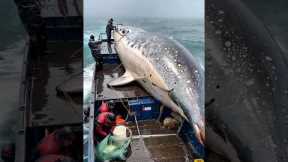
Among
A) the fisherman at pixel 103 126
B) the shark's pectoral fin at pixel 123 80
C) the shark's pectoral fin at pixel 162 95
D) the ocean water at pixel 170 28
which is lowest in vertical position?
the fisherman at pixel 103 126

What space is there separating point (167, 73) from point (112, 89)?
173 cm

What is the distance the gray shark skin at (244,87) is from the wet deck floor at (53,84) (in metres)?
3.94

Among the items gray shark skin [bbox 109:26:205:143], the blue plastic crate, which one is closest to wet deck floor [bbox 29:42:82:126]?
gray shark skin [bbox 109:26:205:143]

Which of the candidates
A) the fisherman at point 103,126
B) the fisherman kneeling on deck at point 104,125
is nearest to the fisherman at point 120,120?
the fisherman kneeling on deck at point 104,125

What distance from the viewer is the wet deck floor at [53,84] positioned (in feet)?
22.0

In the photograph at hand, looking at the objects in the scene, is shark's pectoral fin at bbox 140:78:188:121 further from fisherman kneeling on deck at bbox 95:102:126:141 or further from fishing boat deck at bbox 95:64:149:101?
fisherman kneeling on deck at bbox 95:102:126:141

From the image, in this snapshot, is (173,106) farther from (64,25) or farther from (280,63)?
(64,25)

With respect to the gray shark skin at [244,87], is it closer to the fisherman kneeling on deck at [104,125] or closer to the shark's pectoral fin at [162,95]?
the shark's pectoral fin at [162,95]

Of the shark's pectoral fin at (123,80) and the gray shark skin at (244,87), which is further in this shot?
the shark's pectoral fin at (123,80)

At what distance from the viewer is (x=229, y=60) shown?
3043 mm

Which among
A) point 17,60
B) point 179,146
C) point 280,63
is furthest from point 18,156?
point 17,60

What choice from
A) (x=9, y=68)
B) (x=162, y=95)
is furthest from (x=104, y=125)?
(x=9, y=68)

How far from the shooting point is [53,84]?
27.0ft

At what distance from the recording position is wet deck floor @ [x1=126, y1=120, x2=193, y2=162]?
5.29m
